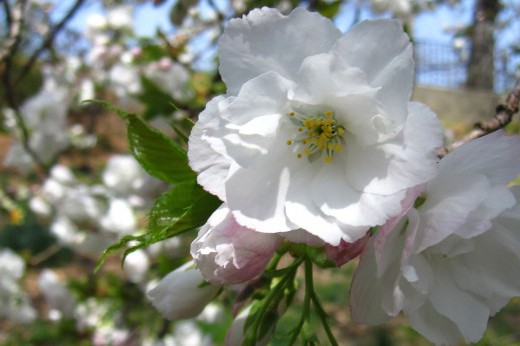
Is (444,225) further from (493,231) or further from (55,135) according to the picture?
(55,135)

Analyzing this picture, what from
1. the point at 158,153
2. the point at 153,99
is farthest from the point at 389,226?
the point at 153,99

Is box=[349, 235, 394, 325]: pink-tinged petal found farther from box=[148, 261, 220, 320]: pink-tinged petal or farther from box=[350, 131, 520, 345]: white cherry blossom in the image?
box=[148, 261, 220, 320]: pink-tinged petal

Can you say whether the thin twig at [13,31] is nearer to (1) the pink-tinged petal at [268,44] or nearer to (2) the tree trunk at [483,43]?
(1) the pink-tinged petal at [268,44]

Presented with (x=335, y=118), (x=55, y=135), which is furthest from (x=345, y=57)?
(x=55, y=135)

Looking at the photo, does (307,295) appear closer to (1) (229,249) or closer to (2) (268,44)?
(1) (229,249)

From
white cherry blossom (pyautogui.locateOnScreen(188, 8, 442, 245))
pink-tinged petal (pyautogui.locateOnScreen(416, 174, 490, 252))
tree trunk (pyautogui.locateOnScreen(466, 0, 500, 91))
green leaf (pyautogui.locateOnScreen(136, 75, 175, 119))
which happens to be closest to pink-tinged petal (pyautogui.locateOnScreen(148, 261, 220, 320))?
white cherry blossom (pyautogui.locateOnScreen(188, 8, 442, 245))
